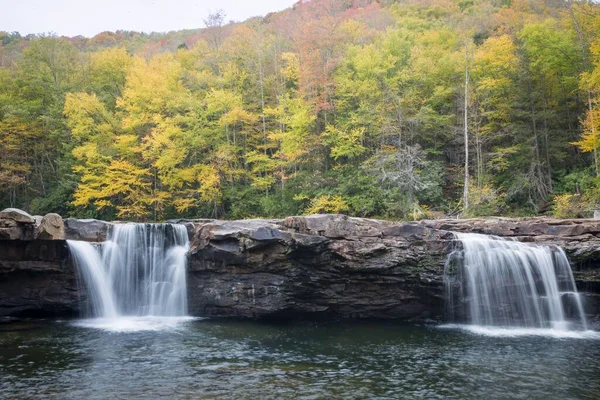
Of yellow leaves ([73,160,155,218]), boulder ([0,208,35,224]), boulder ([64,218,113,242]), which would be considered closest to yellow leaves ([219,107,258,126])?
yellow leaves ([73,160,155,218])

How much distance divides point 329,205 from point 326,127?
5322mm

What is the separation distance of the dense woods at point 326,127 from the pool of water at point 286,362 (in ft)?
38.6

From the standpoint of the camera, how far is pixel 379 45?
116ft

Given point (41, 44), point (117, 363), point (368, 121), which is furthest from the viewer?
point (41, 44)

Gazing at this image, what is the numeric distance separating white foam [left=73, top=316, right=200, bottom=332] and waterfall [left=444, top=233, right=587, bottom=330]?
1012cm

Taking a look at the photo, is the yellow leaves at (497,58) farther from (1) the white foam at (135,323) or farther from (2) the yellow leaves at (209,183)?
(1) the white foam at (135,323)

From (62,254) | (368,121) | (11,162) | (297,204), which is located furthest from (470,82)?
(11,162)

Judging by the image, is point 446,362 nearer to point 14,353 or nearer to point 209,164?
point 14,353

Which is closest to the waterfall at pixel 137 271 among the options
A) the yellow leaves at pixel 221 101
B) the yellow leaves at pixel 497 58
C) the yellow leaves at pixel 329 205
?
the yellow leaves at pixel 329 205

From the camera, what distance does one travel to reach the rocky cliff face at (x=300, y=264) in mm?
16328

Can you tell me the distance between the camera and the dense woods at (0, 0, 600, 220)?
2652 cm

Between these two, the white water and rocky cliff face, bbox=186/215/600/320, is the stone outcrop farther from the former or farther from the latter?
the white water

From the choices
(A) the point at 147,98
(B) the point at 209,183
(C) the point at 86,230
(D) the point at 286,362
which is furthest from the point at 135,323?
(A) the point at 147,98

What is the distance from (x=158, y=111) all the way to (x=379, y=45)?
17539mm
